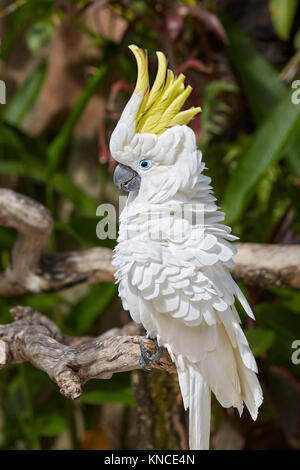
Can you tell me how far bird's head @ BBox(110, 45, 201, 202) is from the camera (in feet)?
2.39

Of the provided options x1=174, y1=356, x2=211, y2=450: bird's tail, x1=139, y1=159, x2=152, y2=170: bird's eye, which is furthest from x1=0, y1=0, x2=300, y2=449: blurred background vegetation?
x1=139, y1=159, x2=152, y2=170: bird's eye

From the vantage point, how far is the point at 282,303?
4.24 feet

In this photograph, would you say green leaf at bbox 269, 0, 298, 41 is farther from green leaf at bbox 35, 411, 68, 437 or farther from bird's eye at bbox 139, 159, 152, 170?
green leaf at bbox 35, 411, 68, 437

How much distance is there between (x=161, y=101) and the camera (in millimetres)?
732

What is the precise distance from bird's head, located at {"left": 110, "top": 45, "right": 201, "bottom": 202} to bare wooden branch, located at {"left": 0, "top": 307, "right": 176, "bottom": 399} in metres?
0.23

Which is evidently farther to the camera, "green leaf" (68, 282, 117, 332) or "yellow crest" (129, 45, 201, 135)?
"green leaf" (68, 282, 117, 332)

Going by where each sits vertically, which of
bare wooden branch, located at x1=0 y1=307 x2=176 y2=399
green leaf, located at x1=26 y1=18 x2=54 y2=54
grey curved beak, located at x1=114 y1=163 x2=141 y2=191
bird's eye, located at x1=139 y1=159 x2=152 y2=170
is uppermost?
green leaf, located at x1=26 y1=18 x2=54 y2=54

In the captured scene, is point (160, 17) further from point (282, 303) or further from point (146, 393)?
point (146, 393)

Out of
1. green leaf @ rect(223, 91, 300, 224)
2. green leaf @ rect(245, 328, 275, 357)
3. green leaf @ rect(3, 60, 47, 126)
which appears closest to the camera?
green leaf @ rect(245, 328, 275, 357)

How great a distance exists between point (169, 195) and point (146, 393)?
1.70 ft

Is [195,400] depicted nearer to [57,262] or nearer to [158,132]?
[158,132]

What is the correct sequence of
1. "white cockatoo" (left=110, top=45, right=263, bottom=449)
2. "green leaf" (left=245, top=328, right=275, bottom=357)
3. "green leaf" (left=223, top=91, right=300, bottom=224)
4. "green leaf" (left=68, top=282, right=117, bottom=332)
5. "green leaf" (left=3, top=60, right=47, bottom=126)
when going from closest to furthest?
"white cockatoo" (left=110, top=45, right=263, bottom=449) → "green leaf" (left=245, top=328, right=275, bottom=357) → "green leaf" (left=223, top=91, right=300, bottom=224) → "green leaf" (left=68, top=282, right=117, bottom=332) → "green leaf" (left=3, top=60, right=47, bottom=126)

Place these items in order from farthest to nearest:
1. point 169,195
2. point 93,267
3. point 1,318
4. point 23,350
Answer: point 1,318
point 93,267
point 23,350
point 169,195
